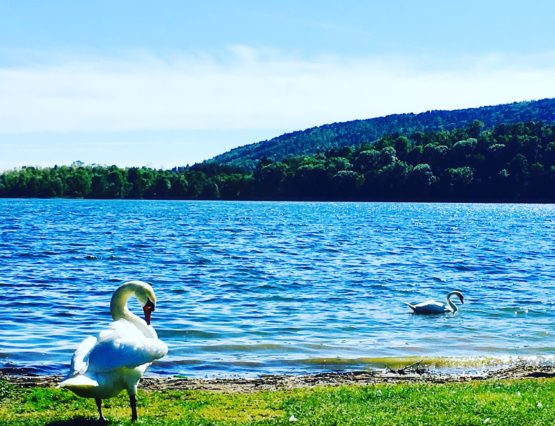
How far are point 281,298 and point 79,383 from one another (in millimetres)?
19474

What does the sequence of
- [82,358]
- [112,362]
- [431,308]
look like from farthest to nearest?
1. [431,308]
2. [82,358]
3. [112,362]

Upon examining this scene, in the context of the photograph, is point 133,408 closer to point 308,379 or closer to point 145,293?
point 145,293

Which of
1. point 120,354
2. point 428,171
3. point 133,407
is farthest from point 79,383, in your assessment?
point 428,171

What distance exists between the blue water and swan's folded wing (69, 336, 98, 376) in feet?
18.8

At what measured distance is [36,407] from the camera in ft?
41.5

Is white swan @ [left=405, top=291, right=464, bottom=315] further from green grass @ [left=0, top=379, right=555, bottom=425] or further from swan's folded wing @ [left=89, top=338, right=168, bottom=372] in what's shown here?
swan's folded wing @ [left=89, top=338, right=168, bottom=372]

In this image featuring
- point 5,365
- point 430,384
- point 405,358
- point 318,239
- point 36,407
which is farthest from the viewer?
point 318,239

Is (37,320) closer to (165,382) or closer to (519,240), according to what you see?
(165,382)

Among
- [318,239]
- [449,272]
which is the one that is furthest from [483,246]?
[449,272]

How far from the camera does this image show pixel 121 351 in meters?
10.8

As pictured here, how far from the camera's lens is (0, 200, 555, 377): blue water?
19391 millimetres

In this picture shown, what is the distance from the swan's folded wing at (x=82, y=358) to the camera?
416 inches

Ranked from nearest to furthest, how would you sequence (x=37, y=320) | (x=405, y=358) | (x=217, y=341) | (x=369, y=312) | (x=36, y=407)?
(x=36, y=407) < (x=405, y=358) < (x=217, y=341) < (x=37, y=320) < (x=369, y=312)

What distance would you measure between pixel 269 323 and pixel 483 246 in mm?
39037
